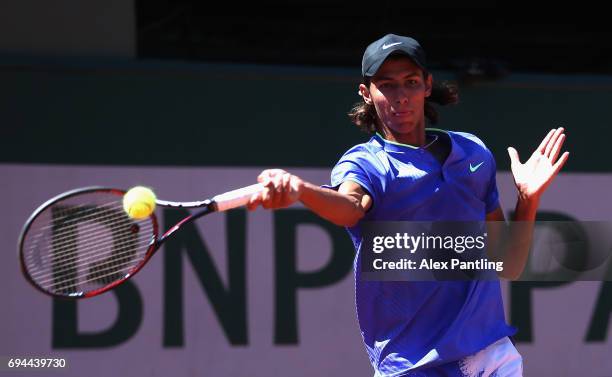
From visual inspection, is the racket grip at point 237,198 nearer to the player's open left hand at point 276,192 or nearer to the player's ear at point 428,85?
the player's open left hand at point 276,192

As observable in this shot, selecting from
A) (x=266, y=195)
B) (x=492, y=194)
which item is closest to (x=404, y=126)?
(x=492, y=194)

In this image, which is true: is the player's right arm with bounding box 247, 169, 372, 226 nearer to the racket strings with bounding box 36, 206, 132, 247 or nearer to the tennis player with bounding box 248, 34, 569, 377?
the tennis player with bounding box 248, 34, 569, 377

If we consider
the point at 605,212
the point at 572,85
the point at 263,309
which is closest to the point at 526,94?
the point at 572,85

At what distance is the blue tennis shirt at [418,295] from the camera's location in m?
2.79

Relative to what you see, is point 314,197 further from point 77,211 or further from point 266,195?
point 77,211

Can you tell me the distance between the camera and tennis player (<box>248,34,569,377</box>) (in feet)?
9.16

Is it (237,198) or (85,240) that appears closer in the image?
(237,198)

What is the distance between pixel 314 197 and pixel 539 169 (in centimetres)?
82

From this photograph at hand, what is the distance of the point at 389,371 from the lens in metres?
2.83

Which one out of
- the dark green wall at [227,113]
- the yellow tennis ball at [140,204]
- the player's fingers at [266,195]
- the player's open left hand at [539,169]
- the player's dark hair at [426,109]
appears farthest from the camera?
the dark green wall at [227,113]

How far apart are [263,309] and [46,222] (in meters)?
2.53

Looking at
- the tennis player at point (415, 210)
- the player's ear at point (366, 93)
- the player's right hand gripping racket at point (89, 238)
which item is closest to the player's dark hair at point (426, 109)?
the player's ear at point (366, 93)

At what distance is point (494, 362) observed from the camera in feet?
9.36

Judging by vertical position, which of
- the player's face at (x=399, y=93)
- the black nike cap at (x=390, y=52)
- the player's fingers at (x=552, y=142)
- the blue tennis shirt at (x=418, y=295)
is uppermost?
the black nike cap at (x=390, y=52)
